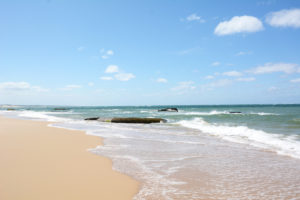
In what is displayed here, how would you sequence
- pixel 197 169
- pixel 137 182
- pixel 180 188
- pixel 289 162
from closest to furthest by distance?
pixel 180 188
pixel 137 182
pixel 197 169
pixel 289 162

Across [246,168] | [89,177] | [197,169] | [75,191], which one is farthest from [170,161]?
[75,191]

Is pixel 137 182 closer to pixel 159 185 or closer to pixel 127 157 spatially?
pixel 159 185

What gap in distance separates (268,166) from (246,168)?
0.78 metres

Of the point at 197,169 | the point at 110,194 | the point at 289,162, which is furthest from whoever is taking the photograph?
the point at 289,162

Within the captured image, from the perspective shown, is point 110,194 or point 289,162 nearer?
point 110,194

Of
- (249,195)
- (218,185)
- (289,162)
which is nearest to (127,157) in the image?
(218,185)

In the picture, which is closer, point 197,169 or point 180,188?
point 180,188

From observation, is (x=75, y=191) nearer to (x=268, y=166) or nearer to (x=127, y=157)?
(x=127, y=157)

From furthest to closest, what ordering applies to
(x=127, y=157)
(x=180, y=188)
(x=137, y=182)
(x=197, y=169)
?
(x=127, y=157) → (x=197, y=169) → (x=137, y=182) → (x=180, y=188)

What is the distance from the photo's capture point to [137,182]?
210 inches

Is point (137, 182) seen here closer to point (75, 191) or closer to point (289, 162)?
point (75, 191)

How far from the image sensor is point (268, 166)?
22.7ft

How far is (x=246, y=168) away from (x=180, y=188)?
275 centimetres

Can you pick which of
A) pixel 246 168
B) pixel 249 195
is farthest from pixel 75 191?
pixel 246 168
